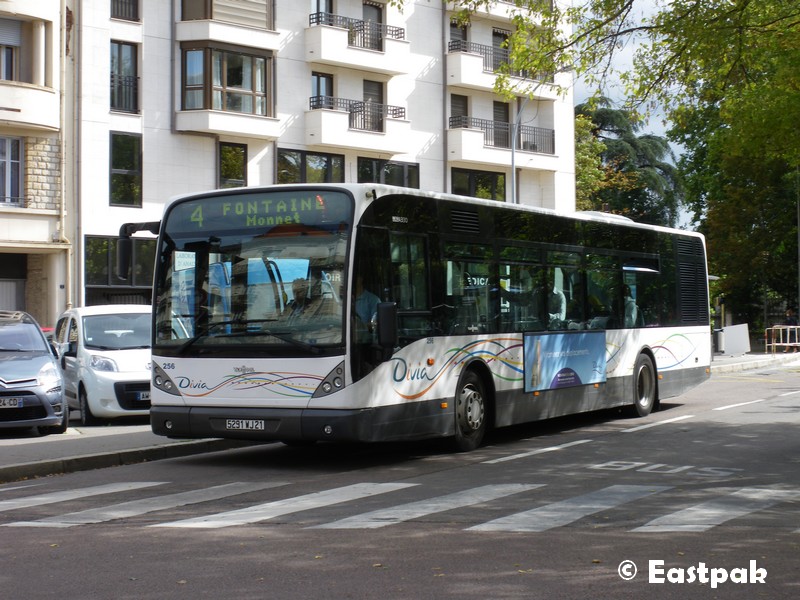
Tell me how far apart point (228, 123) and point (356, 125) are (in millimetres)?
5334

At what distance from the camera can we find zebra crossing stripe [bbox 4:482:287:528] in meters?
9.09

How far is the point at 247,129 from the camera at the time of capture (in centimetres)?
3691

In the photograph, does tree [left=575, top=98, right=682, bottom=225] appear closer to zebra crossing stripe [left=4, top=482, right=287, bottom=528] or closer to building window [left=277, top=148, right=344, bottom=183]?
building window [left=277, top=148, right=344, bottom=183]

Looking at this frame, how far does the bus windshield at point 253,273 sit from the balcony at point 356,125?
2587 cm

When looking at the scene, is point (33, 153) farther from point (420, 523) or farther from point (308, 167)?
point (420, 523)

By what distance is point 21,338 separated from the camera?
1719cm

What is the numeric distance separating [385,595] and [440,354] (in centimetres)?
693

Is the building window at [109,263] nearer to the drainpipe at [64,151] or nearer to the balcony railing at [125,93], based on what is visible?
the drainpipe at [64,151]

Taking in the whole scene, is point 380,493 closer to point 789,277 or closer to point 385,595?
point 385,595

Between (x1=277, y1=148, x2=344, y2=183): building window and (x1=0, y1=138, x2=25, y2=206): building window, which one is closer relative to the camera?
(x1=0, y1=138, x2=25, y2=206): building window

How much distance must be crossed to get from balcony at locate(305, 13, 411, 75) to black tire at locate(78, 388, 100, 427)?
2146 cm

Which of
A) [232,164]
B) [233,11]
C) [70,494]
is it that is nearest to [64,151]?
[232,164]

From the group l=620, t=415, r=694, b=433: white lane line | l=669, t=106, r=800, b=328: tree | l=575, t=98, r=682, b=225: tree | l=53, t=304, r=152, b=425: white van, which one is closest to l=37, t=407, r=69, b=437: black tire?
l=53, t=304, r=152, b=425: white van

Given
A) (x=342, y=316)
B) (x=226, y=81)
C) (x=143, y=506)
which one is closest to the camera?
(x=143, y=506)
